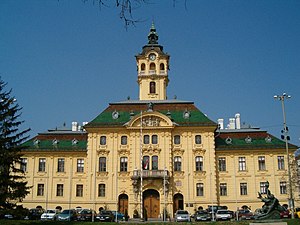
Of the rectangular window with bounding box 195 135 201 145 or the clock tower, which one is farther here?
the clock tower

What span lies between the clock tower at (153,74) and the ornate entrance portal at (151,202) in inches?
789

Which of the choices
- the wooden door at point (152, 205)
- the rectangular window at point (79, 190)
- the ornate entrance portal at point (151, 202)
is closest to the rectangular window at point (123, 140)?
the ornate entrance portal at point (151, 202)

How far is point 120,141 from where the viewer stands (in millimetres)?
58562

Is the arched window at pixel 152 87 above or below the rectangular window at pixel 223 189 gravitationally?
above

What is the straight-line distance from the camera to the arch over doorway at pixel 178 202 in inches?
2200

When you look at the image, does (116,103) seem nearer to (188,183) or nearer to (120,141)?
(120,141)

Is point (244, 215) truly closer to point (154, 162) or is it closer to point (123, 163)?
point (154, 162)

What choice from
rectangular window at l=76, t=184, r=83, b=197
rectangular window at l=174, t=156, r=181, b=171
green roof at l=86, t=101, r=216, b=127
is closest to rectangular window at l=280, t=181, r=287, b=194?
green roof at l=86, t=101, r=216, b=127

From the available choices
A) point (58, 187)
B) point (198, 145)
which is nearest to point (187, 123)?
point (198, 145)

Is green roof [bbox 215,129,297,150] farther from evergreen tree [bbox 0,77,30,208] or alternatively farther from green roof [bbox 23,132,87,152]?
evergreen tree [bbox 0,77,30,208]

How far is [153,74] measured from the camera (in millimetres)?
71625

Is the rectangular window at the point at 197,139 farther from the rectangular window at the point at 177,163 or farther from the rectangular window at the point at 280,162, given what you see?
the rectangular window at the point at 280,162

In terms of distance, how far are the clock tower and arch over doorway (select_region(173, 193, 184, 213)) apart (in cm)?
2012

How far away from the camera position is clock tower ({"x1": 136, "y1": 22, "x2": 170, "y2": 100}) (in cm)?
7112
